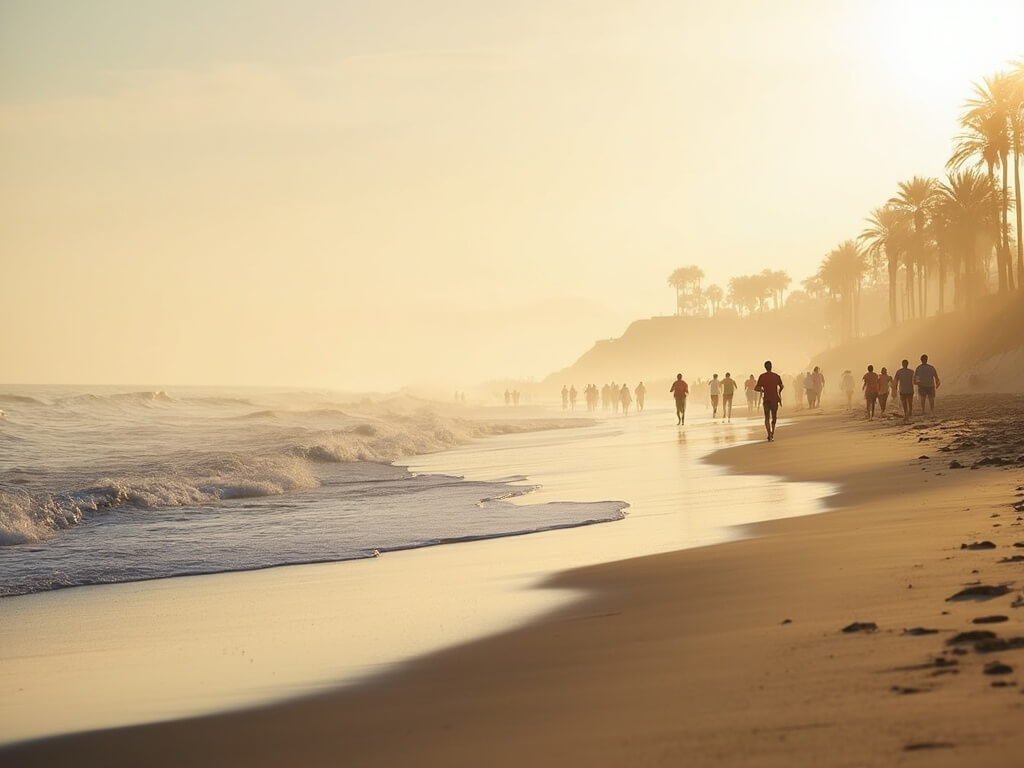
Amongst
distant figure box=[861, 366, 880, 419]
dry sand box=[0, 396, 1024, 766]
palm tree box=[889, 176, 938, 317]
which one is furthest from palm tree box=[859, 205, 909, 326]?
dry sand box=[0, 396, 1024, 766]

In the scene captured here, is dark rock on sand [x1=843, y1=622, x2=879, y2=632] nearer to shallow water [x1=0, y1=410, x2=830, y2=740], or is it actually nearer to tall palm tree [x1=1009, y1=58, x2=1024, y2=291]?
shallow water [x1=0, y1=410, x2=830, y2=740]

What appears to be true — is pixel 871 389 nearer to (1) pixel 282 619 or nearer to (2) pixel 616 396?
(1) pixel 282 619

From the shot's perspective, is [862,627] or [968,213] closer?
[862,627]

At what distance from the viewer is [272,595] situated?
31.4 feet

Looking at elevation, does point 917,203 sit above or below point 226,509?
above

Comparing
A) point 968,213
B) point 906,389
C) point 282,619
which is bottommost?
point 282,619

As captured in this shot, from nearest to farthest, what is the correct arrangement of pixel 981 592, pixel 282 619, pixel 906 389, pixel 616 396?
pixel 981 592, pixel 282 619, pixel 906 389, pixel 616 396

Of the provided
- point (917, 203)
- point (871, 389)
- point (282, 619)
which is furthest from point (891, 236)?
point (282, 619)

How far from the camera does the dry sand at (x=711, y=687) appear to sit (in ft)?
13.6

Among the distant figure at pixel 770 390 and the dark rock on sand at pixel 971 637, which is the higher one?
the distant figure at pixel 770 390

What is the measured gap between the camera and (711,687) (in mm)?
5086

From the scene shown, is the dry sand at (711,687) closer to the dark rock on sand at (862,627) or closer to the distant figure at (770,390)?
the dark rock on sand at (862,627)

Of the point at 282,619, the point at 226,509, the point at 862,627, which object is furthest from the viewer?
the point at 226,509

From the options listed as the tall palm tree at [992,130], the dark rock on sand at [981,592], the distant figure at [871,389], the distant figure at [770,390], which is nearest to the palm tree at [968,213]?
the tall palm tree at [992,130]
